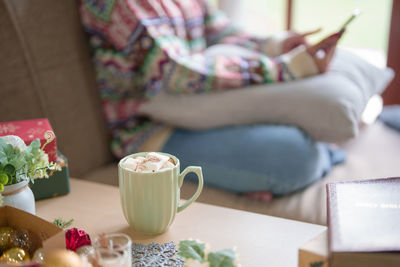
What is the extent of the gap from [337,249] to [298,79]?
710mm

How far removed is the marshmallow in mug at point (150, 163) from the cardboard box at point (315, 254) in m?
0.22

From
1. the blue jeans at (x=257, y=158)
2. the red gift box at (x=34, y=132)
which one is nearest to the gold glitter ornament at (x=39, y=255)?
the red gift box at (x=34, y=132)

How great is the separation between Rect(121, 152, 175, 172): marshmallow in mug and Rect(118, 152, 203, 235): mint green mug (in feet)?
0.03

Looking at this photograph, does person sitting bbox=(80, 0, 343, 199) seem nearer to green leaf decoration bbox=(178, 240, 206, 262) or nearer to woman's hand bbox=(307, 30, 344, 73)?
woman's hand bbox=(307, 30, 344, 73)

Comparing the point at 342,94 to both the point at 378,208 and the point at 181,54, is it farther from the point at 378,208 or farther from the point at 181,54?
the point at 378,208

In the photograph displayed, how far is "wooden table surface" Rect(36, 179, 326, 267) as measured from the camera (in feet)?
2.07

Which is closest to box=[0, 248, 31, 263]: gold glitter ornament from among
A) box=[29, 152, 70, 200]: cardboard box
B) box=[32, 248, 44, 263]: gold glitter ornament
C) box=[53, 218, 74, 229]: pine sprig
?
box=[32, 248, 44, 263]: gold glitter ornament

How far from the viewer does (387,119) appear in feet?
4.57

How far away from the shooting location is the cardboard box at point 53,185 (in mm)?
780

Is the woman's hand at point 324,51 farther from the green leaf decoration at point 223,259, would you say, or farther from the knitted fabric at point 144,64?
the green leaf decoration at point 223,259

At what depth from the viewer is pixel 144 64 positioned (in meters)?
1.17

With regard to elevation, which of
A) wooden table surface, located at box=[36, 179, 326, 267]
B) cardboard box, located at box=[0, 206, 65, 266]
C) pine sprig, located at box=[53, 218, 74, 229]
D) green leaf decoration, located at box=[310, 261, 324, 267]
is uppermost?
cardboard box, located at box=[0, 206, 65, 266]

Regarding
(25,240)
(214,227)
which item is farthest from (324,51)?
(25,240)

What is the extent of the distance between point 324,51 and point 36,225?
0.88 meters
